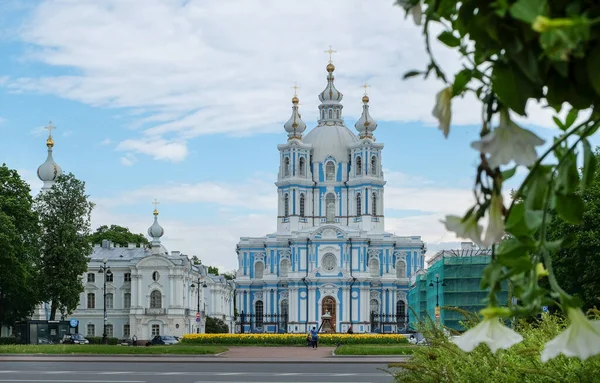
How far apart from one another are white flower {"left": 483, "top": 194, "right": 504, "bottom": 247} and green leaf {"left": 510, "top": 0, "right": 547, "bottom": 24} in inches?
21.6

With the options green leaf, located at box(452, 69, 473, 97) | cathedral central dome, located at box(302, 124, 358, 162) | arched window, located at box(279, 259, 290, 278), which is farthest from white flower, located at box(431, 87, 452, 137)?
cathedral central dome, located at box(302, 124, 358, 162)

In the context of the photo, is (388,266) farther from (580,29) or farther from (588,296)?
(580,29)

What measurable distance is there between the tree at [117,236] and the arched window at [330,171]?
72.3 feet

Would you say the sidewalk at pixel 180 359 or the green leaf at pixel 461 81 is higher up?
the green leaf at pixel 461 81

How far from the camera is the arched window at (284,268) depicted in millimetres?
86875

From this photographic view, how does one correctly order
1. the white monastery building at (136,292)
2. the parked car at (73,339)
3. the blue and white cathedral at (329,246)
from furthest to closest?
the blue and white cathedral at (329,246) < the white monastery building at (136,292) < the parked car at (73,339)

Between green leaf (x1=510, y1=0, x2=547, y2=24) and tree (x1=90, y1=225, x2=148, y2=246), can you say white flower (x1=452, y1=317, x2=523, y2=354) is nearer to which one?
green leaf (x1=510, y1=0, x2=547, y2=24)

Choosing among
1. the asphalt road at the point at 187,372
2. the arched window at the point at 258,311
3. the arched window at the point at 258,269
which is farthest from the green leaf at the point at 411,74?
the arched window at the point at 258,269

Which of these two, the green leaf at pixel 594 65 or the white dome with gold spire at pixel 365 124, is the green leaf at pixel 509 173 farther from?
the white dome with gold spire at pixel 365 124

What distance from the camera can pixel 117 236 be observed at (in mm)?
97125

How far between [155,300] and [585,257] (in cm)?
4626

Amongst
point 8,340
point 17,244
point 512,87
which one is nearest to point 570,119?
point 512,87

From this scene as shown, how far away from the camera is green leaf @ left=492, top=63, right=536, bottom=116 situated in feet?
6.63

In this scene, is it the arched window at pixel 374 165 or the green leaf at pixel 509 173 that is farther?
the arched window at pixel 374 165
